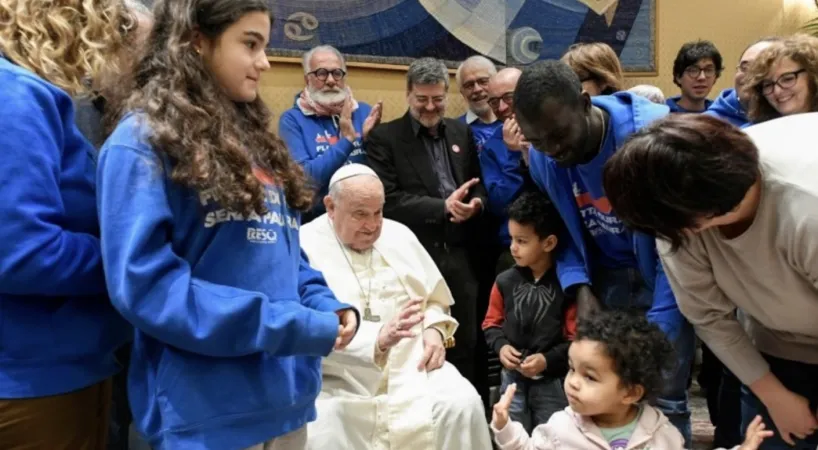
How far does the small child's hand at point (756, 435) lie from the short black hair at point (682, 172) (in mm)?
624

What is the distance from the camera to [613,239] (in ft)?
8.36

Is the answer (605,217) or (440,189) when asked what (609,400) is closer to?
(605,217)

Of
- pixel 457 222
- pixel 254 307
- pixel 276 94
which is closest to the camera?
pixel 254 307

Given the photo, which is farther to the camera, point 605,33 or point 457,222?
point 605,33

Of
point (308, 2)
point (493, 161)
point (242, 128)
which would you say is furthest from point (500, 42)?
point (242, 128)

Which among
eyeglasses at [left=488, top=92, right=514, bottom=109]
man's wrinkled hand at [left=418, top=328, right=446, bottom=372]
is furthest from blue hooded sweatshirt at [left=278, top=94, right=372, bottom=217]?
man's wrinkled hand at [left=418, top=328, right=446, bottom=372]

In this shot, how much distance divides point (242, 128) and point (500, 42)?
386 centimetres

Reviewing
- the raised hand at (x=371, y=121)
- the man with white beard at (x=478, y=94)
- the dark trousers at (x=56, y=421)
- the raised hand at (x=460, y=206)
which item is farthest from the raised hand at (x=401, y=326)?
the man with white beard at (x=478, y=94)

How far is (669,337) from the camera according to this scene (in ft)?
7.77

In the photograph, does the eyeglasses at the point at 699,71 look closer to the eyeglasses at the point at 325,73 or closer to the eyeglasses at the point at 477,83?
the eyeglasses at the point at 477,83

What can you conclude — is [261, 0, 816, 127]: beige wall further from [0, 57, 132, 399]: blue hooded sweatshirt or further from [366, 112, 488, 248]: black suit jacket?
[0, 57, 132, 399]: blue hooded sweatshirt

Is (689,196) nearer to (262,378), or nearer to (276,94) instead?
(262,378)

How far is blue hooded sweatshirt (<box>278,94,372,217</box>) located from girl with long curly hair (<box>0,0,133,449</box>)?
1.91 m

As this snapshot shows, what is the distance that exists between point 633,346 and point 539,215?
860mm
